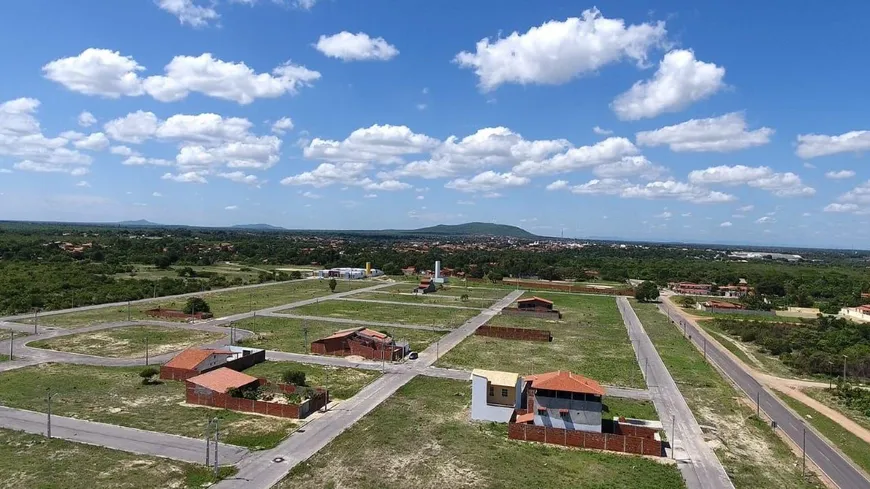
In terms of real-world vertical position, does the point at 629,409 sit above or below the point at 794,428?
above

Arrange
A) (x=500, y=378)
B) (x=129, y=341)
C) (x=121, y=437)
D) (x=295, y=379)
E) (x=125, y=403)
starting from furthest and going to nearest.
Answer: (x=129, y=341)
(x=295, y=379)
(x=500, y=378)
(x=125, y=403)
(x=121, y=437)

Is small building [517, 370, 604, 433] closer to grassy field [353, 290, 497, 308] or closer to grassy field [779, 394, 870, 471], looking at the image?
grassy field [779, 394, 870, 471]

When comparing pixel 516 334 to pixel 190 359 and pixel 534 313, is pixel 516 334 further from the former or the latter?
pixel 190 359

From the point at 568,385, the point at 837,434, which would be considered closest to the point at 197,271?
the point at 568,385

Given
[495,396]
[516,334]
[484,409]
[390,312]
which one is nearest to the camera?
[484,409]

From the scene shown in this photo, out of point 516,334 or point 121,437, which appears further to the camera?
point 516,334

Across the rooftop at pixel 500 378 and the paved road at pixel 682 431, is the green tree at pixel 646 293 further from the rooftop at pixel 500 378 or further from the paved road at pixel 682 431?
the rooftop at pixel 500 378
